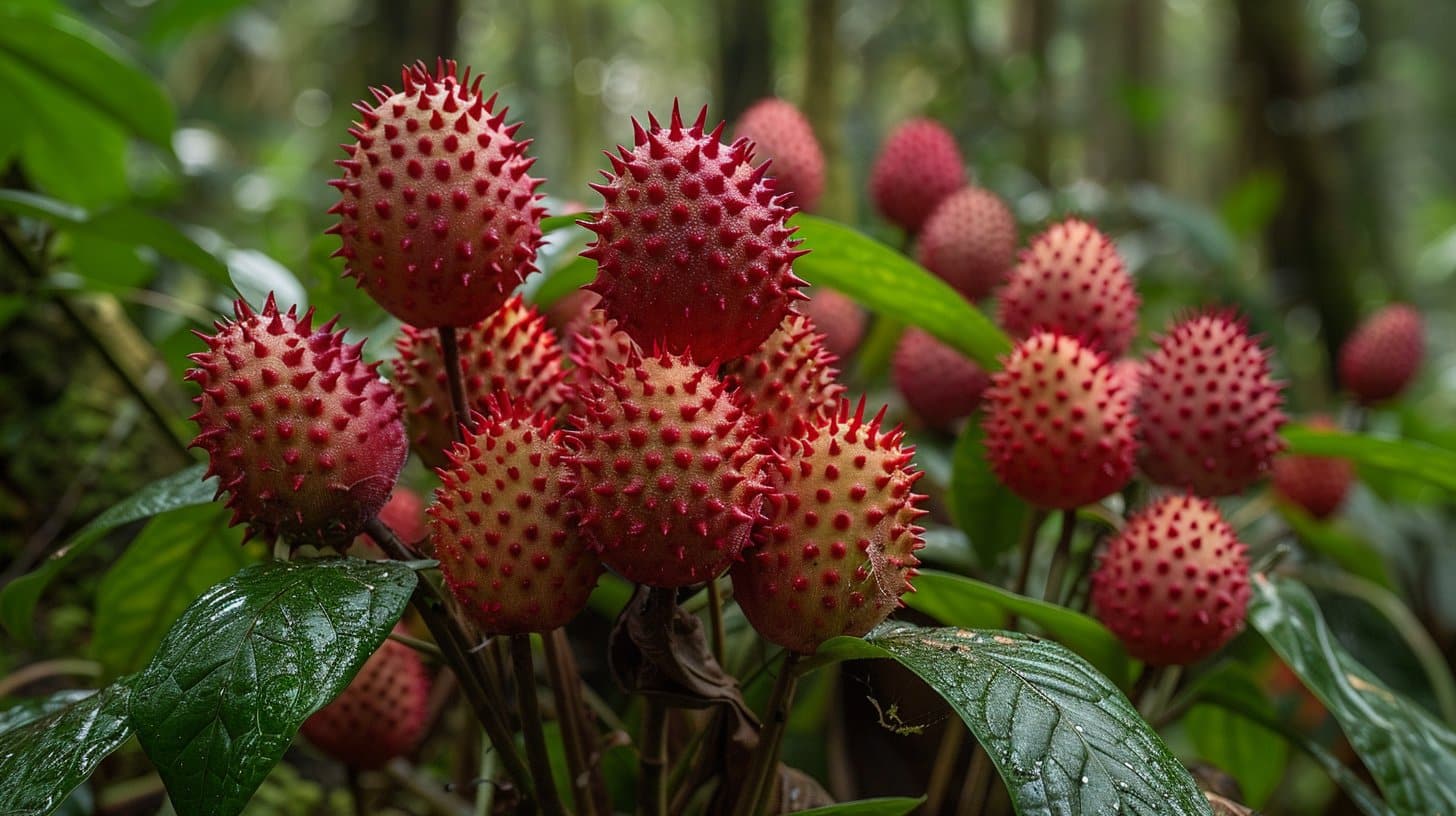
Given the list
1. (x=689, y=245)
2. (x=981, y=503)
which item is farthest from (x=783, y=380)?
(x=981, y=503)

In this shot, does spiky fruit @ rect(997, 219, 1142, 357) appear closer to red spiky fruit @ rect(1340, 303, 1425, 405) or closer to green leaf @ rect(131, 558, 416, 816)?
green leaf @ rect(131, 558, 416, 816)

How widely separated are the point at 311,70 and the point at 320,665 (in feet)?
31.4

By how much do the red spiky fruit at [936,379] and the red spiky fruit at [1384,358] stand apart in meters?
1.23

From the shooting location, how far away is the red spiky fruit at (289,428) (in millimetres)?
805

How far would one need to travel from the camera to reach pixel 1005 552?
4.94 feet

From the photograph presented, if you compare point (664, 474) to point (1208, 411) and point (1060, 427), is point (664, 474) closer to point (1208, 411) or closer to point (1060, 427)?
point (1060, 427)

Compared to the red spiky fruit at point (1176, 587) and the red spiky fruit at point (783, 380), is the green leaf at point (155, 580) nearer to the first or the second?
the red spiky fruit at point (783, 380)

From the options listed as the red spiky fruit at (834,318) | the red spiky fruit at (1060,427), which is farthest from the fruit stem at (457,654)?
the red spiky fruit at (834,318)

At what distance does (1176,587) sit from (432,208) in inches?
31.7

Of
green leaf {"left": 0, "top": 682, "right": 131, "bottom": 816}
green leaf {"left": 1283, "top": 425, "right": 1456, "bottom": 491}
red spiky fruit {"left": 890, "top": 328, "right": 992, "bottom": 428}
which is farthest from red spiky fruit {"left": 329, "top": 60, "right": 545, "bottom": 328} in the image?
green leaf {"left": 1283, "top": 425, "right": 1456, "bottom": 491}

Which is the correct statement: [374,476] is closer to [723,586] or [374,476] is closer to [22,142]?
[723,586]

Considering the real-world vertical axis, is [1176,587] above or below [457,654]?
above

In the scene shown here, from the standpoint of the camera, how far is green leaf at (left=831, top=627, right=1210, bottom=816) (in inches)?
28.8

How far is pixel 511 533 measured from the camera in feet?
2.60
